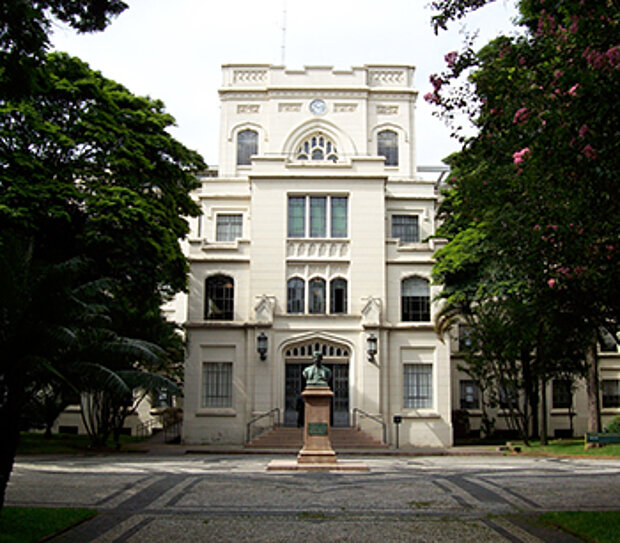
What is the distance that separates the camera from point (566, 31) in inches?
388

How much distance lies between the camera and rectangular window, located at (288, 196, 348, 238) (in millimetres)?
33562

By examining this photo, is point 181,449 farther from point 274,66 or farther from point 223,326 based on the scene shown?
point 274,66

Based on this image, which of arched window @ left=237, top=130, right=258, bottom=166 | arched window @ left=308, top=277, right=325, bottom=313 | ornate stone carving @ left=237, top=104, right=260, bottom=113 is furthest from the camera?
ornate stone carving @ left=237, top=104, right=260, bottom=113

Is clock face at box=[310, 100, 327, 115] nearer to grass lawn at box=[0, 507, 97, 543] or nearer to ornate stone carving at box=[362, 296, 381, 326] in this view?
ornate stone carving at box=[362, 296, 381, 326]

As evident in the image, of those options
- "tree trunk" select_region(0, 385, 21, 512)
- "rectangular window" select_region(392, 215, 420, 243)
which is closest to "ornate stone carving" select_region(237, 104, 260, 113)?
"rectangular window" select_region(392, 215, 420, 243)

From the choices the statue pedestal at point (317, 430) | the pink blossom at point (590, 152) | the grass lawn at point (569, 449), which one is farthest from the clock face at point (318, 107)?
the pink blossom at point (590, 152)

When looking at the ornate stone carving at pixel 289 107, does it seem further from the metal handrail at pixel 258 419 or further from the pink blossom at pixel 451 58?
the pink blossom at pixel 451 58

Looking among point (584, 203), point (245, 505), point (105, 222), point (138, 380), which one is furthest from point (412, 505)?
point (105, 222)

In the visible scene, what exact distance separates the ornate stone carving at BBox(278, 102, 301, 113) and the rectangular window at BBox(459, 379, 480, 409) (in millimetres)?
17607

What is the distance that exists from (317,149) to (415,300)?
12.0m

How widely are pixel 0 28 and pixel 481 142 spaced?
25.8 feet

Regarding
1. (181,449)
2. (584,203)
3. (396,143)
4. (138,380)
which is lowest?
(181,449)

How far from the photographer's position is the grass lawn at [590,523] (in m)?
9.72

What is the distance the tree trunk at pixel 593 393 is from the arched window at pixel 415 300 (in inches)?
289
